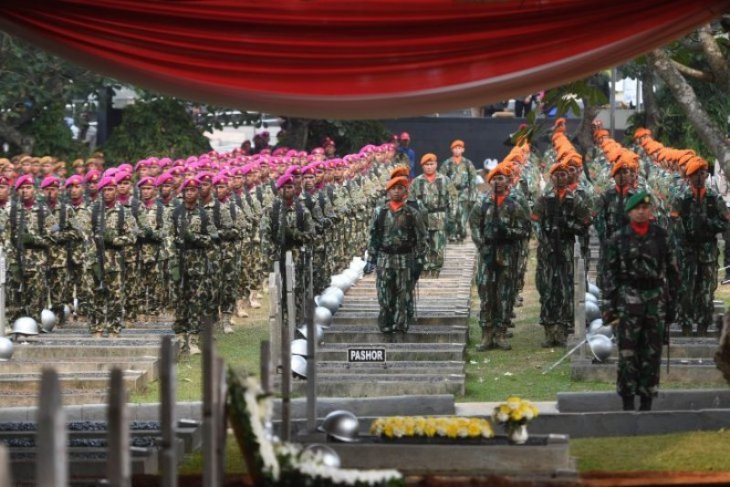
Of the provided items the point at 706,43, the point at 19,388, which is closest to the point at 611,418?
the point at 706,43

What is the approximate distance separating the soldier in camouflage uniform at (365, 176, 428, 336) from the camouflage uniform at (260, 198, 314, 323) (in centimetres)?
212

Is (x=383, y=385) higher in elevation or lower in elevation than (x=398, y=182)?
lower

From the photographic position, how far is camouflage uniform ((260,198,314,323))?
965 inches

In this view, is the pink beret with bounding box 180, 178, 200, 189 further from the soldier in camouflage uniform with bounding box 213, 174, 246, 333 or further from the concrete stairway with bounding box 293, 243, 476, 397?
the concrete stairway with bounding box 293, 243, 476, 397

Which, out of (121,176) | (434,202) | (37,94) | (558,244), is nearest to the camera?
(558,244)

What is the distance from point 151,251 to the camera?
2462 centimetres

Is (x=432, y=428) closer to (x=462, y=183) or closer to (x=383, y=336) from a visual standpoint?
(x=383, y=336)

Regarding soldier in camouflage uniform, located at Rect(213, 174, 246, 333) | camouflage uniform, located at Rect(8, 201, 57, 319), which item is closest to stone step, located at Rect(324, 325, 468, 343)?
soldier in camouflage uniform, located at Rect(213, 174, 246, 333)

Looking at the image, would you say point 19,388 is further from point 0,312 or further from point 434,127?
point 434,127

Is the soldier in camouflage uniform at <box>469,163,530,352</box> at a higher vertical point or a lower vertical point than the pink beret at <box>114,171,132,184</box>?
lower

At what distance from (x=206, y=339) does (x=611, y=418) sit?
535 cm

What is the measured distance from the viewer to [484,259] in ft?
75.3

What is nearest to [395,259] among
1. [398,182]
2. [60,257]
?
[398,182]

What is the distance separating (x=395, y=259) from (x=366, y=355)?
3.88 metres
